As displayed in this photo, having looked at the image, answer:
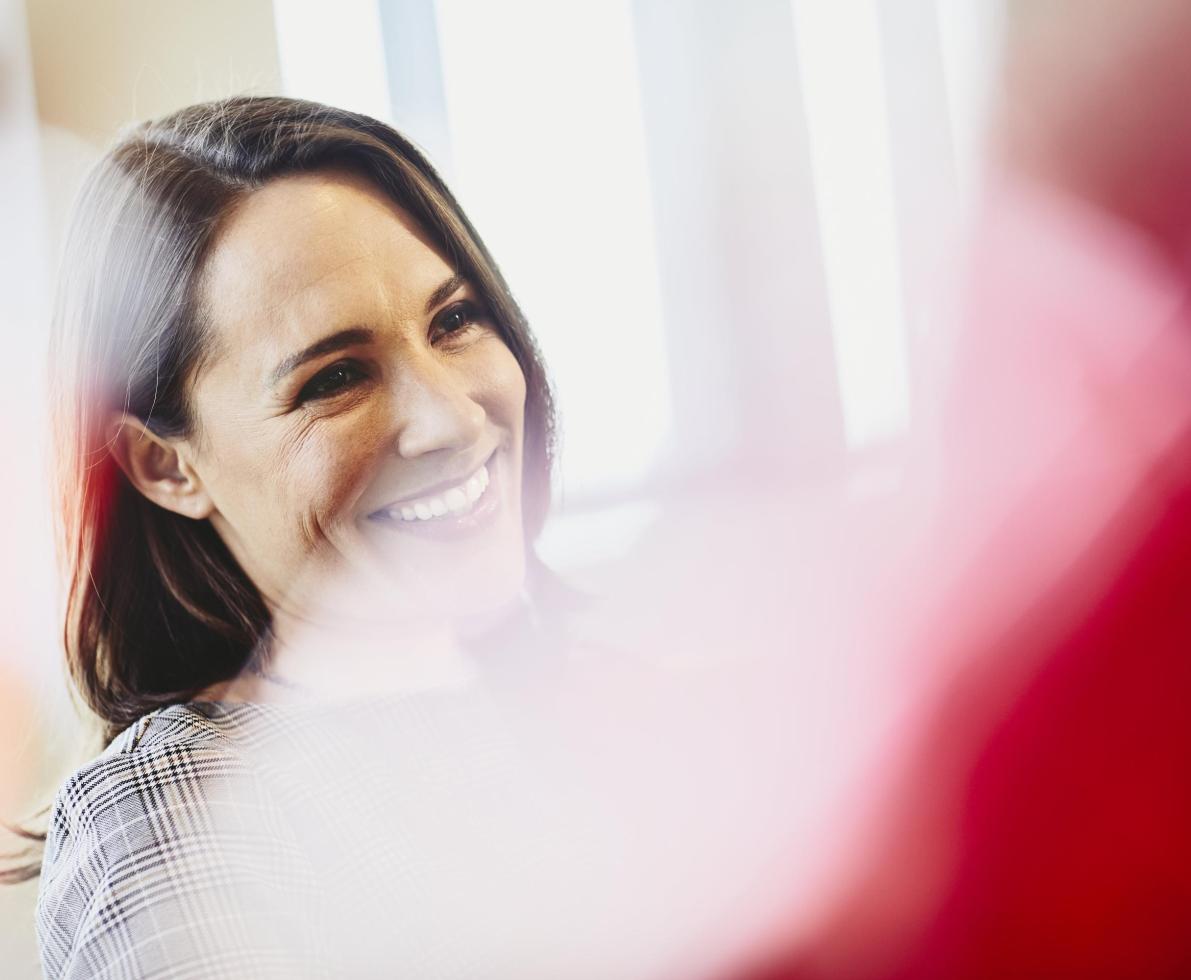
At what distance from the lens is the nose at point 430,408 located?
0.64 metres

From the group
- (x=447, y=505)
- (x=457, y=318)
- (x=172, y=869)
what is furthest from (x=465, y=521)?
(x=172, y=869)

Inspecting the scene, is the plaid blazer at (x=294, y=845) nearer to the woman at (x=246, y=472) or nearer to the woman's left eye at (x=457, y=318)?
the woman at (x=246, y=472)

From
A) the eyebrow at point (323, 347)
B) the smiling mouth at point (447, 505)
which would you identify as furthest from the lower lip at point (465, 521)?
the eyebrow at point (323, 347)

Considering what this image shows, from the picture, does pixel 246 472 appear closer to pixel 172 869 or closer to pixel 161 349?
pixel 161 349

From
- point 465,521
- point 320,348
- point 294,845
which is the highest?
point 320,348

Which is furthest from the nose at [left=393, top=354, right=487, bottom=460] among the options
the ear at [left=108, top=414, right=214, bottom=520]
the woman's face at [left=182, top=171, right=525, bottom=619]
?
the ear at [left=108, top=414, right=214, bottom=520]

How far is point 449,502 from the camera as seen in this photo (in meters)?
0.67

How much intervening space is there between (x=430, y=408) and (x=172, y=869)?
28 centimetres

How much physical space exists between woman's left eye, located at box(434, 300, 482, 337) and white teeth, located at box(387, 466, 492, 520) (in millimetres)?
83

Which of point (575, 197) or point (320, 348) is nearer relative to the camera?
point (320, 348)

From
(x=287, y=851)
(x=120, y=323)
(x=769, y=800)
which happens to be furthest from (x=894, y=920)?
(x=120, y=323)

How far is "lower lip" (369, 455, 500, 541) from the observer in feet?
2.18

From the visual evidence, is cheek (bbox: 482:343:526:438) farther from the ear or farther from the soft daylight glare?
the ear

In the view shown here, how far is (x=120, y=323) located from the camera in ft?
2.07
